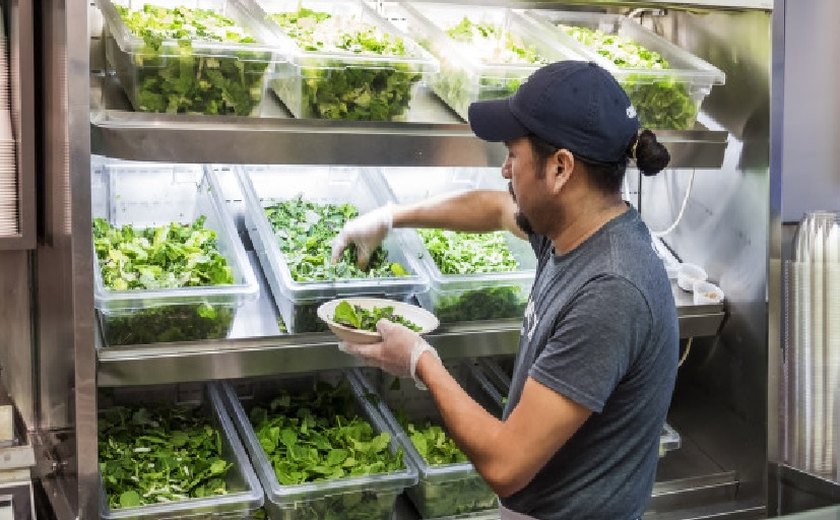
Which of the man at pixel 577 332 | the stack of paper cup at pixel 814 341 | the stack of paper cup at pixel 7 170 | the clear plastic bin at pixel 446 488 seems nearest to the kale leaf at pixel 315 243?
the clear plastic bin at pixel 446 488

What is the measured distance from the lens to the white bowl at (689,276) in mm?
3096

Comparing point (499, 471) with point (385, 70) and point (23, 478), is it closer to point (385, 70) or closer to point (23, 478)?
point (385, 70)

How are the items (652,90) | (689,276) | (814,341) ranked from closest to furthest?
(652,90)
(814,341)
(689,276)

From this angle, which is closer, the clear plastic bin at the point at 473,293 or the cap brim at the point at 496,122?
the cap brim at the point at 496,122

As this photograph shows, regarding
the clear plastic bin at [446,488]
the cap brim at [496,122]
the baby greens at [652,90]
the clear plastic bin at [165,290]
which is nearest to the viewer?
the cap brim at [496,122]

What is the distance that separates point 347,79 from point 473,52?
396 mm

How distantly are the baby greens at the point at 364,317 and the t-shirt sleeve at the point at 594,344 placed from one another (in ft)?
1.97

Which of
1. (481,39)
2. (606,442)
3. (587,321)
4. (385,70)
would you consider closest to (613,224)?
(587,321)

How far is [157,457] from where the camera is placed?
2.63m

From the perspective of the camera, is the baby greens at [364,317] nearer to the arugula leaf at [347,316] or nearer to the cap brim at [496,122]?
the arugula leaf at [347,316]

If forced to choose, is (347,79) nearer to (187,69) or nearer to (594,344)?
(187,69)

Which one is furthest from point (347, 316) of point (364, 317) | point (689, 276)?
point (689, 276)

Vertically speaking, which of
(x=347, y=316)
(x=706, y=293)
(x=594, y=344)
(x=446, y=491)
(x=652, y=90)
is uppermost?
(x=652, y=90)

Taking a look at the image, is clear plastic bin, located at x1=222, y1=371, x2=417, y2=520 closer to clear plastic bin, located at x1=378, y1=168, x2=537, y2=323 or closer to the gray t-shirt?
clear plastic bin, located at x1=378, y1=168, x2=537, y2=323
